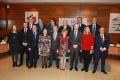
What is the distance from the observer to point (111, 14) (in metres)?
9.66

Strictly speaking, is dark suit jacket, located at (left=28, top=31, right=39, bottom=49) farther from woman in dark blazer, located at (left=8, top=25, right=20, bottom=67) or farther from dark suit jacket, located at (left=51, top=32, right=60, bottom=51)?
dark suit jacket, located at (left=51, top=32, right=60, bottom=51)

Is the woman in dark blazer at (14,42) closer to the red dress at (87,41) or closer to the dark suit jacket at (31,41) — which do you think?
the dark suit jacket at (31,41)

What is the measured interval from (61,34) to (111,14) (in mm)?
4027

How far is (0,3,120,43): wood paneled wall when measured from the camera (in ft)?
31.9

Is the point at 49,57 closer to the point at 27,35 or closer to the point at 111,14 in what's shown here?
the point at 27,35

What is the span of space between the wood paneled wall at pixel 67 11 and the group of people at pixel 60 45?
310 centimetres

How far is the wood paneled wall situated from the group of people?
310 cm

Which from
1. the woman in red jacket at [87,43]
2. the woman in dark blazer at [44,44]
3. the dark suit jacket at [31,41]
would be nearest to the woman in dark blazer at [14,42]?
the dark suit jacket at [31,41]

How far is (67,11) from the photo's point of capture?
9.99 m

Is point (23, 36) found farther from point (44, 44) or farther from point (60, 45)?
point (60, 45)

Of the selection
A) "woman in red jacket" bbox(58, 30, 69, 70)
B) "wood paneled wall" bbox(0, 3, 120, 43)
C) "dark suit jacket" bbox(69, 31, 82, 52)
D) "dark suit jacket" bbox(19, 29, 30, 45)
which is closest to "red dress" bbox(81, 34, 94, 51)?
"dark suit jacket" bbox(69, 31, 82, 52)

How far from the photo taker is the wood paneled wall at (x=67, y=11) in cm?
973

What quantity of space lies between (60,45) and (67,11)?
389cm
